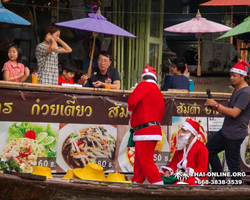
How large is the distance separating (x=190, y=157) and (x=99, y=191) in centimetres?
177

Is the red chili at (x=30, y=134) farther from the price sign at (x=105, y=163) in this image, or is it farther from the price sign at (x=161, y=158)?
the price sign at (x=161, y=158)

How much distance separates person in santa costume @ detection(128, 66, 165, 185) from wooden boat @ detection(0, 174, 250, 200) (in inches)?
28.5

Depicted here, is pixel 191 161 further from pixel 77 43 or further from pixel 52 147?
pixel 77 43

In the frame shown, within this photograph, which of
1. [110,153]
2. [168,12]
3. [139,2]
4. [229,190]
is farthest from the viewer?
[168,12]

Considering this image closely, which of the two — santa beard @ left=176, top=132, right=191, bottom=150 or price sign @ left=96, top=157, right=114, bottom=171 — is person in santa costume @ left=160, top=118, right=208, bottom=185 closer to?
santa beard @ left=176, top=132, right=191, bottom=150

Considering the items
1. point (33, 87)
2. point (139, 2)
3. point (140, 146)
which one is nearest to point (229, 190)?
point (140, 146)

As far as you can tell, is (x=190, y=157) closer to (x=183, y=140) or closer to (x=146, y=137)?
(x=183, y=140)

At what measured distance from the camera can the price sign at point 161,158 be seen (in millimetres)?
9711

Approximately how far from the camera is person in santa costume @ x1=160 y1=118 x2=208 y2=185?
843cm

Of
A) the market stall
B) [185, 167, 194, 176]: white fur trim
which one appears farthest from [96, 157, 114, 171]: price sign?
[185, 167, 194, 176]: white fur trim

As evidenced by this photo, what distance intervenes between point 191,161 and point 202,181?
1.07 feet

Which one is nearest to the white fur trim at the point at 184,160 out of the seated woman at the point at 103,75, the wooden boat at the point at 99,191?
the wooden boat at the point at 99,191

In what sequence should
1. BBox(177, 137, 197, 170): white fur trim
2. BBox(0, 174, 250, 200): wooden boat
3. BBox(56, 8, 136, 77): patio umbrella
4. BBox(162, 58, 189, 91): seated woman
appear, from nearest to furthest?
BBox(0, 174, 250, 200): wooden boat < BBox(177, 137, 197, 170): white fur trim < BBox(56, 8, 136, 77): patio umbrella < BBox(162, 58, 189, 91): seated woman

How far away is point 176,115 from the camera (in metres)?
9.83
